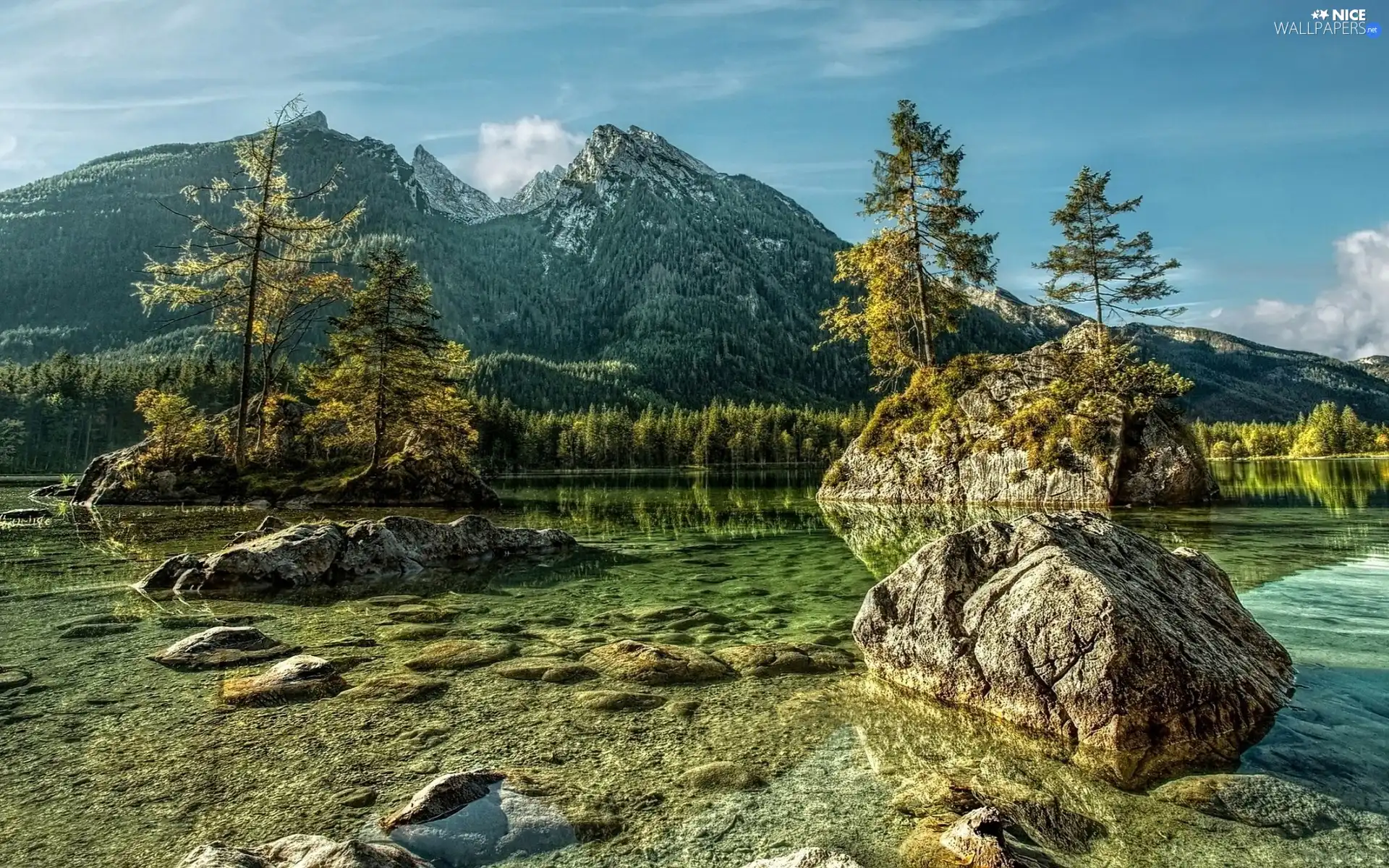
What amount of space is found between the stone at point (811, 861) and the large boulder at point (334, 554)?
45.9 feet

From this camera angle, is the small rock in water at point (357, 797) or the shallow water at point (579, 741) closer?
the shallow water at point (579, 741)

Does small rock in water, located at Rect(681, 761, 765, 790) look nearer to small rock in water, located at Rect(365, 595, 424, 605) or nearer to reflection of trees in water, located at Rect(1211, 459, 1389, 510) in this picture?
small rock in water, located at Rect(365, 595, 424, 605)

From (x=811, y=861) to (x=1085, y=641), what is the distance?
14.4 feet

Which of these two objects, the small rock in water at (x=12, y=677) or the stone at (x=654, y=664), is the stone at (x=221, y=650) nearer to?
the small rock in water at (x=12, y=677)

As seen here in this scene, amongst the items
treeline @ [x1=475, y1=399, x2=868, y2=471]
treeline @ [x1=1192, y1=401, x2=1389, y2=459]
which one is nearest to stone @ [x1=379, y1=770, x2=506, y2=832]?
treeline @ [x1=475, y1=399, x2=868, y2=471]

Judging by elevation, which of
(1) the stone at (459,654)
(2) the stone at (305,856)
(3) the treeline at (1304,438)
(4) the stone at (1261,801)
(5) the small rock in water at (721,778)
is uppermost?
(2) the stone at (305,856)

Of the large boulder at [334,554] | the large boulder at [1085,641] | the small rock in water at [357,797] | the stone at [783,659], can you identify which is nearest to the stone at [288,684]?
the small rock in water at [357,797]

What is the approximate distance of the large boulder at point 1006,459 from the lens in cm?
3306

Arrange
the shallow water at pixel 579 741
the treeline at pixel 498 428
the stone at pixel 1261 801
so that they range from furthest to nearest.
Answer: the treeline at pixel 498 428
the stone at pixel 1261 801
the shallow water at pixel 579 741

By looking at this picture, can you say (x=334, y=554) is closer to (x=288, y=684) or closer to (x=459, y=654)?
(x=459, y=654)

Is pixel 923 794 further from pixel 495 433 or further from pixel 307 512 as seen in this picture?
pixel 495 433

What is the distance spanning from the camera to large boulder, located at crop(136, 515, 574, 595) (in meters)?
14.1

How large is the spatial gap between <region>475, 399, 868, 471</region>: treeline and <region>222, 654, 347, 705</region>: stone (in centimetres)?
14309

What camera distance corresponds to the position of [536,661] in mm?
9047
